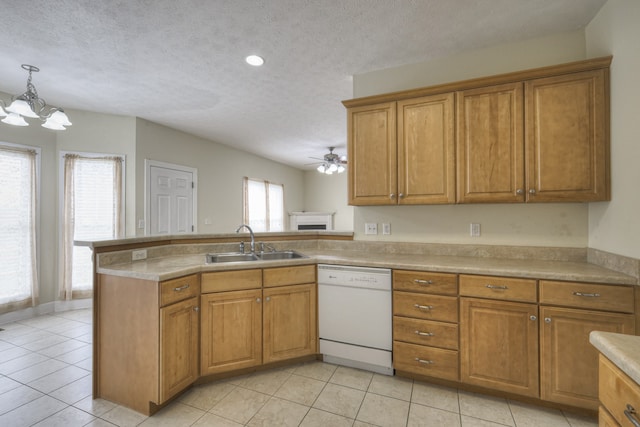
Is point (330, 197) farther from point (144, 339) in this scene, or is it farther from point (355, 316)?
point (144, 339)

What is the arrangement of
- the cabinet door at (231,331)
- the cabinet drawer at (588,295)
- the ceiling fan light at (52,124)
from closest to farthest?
the cabinet drawer at (588,295), the cabinet door at (231,331), the ceiling fan light at (52,124)

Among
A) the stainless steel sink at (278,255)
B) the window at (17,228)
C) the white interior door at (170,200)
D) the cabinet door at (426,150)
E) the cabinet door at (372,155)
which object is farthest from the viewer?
the white interior door at (170,200)

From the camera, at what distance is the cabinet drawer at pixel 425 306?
1.98 metres

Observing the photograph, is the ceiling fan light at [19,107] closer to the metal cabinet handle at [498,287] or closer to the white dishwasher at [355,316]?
the white dishwasher at [355,316]

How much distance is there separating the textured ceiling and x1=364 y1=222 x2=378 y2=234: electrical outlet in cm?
152

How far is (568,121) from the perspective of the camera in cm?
199

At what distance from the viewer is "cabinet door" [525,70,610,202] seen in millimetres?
1914

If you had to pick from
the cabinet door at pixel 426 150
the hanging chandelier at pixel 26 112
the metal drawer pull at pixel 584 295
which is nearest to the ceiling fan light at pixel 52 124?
the hanging chandelier at pixel 26 112

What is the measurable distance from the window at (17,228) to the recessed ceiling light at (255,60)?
3.07 meters

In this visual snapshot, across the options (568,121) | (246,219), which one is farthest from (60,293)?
(568,121)

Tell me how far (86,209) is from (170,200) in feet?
3.40

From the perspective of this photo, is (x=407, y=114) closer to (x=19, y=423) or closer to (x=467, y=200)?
(x=467, y=200)

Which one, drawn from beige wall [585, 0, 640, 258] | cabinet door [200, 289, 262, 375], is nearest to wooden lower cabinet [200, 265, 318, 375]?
cabinet door [200, 289, 262, 375]

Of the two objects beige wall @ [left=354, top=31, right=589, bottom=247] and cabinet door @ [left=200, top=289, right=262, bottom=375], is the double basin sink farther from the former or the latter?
beige wall @ [left=354, top=31, right=589, bottom=247]
